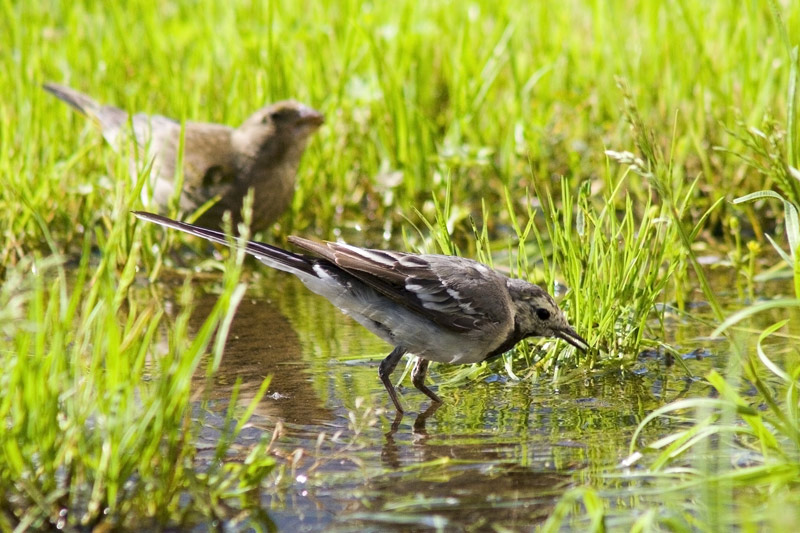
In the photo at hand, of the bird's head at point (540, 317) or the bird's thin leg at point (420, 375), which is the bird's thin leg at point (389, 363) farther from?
the bird's head at point (540, 317)

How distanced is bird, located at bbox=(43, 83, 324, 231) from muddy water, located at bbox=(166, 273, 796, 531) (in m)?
1.38

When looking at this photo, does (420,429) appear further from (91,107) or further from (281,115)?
(91,107)

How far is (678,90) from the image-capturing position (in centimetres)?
794

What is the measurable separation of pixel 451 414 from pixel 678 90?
13.7ft

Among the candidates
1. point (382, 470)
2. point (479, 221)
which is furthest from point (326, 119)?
point (382, 470)

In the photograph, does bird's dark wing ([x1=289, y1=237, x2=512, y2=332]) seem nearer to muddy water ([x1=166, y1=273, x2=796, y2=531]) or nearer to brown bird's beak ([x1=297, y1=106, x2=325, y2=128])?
muddy water ([x1=166, y1=273, x2=796, y2=531])

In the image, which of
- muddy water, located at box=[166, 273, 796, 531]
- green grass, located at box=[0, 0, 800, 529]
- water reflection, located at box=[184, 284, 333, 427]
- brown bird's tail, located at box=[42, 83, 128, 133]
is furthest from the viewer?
brown bird's tail, located at box=[42, 83, 128, 133]

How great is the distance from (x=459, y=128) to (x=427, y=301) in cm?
278

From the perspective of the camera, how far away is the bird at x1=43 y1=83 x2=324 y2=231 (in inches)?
293

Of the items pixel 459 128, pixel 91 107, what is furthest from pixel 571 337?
pixel 91 107

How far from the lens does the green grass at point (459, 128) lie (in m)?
5.41

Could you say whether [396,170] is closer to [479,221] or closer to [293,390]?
[479,221]

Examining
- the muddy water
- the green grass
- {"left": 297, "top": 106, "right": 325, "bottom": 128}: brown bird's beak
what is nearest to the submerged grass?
the muddy water

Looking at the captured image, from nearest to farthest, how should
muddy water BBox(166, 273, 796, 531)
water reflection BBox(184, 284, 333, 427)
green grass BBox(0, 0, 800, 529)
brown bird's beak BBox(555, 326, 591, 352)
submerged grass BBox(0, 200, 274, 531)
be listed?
submerged grass BBox(0, 200, 274, 531) < muddy water BBox(166, 273, 796, 531) < water reflection BBox(184, 284, 333, 427) < brown bird's beak BBox(555, 326, 591, 352) < green grass BBox(0, 0, 800, 529)
